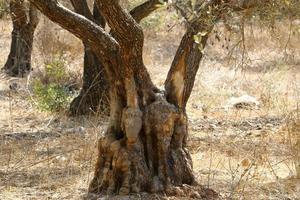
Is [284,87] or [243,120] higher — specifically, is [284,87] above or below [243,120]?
above

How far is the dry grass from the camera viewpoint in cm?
548

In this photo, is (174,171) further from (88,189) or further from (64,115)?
(64,115)

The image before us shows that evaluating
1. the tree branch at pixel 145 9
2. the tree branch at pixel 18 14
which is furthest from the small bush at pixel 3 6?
the tree branch at pixel 145 9

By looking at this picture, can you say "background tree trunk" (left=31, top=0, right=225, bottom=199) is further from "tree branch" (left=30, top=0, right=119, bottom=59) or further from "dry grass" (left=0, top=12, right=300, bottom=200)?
"dry grass" (left=0, top=12, right=300, bottom=200)

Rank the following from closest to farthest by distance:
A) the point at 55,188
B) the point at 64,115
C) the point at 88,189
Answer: the point at 88,189 < the point at 55,188 < the point at 64,115

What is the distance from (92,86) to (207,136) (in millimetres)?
1754

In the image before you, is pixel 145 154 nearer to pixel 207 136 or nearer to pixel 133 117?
pixel 133 117

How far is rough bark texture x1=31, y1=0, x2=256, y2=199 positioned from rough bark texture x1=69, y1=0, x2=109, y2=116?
370cm

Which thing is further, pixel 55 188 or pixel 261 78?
pixel 261 78

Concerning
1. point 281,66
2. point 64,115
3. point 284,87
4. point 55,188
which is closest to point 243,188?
point 55,188

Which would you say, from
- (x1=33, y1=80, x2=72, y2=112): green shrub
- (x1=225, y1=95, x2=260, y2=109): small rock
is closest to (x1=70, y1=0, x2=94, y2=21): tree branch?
(x1=33, y1=80, x2=72, y2=112): green shrub

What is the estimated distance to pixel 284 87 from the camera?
11625 mm

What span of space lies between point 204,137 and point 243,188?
269 centimetres

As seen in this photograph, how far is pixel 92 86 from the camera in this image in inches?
340
